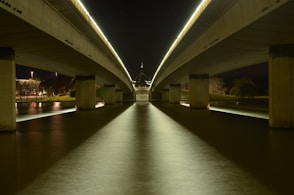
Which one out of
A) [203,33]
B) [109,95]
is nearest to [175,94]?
[109,95]

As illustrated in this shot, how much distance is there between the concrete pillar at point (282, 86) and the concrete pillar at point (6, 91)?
574 inches

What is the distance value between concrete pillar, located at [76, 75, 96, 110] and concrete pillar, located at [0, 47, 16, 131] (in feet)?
87.5

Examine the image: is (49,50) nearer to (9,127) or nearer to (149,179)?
(9,127)

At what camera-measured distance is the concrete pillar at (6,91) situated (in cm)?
1850

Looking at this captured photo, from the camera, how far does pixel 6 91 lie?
18562mm

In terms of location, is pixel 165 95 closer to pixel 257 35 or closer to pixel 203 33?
pixel 203 33

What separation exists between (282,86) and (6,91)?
1531 cm

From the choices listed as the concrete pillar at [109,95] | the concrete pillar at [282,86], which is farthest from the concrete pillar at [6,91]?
the concrete pillar at [109,95]

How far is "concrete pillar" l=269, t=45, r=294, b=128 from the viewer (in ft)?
62.3

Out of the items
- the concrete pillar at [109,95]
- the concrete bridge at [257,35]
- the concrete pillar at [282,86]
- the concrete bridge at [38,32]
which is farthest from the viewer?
the concrete pillar at [109,95]

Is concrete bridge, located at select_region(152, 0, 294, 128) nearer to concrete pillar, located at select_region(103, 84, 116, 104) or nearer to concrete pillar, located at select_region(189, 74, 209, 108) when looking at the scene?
concrete pillar, located at select_region(189, 74, 209, 108)

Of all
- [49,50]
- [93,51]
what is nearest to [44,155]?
[49,50]

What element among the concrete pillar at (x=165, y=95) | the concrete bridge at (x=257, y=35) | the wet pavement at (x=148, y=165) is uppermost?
the concrete bridge at (x=257, y=35)

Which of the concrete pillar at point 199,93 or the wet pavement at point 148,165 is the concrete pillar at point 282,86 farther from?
the concrete pillar at point 199,93
